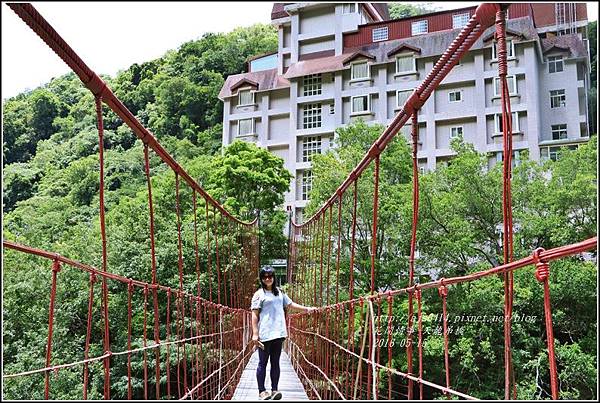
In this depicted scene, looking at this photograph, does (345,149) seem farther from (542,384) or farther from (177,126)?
(177,126)

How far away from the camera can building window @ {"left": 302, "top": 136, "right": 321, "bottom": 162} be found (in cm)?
1555

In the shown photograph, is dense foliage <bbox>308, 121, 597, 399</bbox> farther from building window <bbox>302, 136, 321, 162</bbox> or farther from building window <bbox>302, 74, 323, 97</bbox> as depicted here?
building window <bbox>302, 74, 323, 97</bbox>

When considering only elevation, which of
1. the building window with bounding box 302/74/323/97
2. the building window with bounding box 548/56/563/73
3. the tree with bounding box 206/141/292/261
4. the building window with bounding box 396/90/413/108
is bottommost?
the tree with bounding box 206/141/292/261

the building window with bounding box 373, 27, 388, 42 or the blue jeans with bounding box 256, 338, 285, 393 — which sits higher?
the building window with bounding box 373, 27, 388, 42

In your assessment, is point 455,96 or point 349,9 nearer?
point 455,96

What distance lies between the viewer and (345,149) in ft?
38.1

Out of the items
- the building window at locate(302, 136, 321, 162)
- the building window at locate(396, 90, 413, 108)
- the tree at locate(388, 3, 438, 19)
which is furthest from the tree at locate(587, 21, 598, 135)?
the tree at locate(388, 3, 438, 19)

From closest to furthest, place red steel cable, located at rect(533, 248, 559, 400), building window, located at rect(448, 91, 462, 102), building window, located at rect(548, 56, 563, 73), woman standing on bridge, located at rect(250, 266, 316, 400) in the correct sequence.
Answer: red steel cable, located at rect(533, 248, 559, 400)
woman standing on bridge, located at rect(250, 266, 316, 400)
building window, located at rect(448, 91, 462, 102)
building window, located at rect(548, 56, 563, 73)

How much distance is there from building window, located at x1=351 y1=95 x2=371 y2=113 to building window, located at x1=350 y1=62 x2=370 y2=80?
1.76 feet

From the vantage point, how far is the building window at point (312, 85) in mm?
16047

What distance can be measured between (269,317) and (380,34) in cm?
1491

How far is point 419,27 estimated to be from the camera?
15602 millimetres

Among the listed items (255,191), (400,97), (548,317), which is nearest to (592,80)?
(400,97)

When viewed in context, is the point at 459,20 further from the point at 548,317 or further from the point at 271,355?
the point at 548,317
